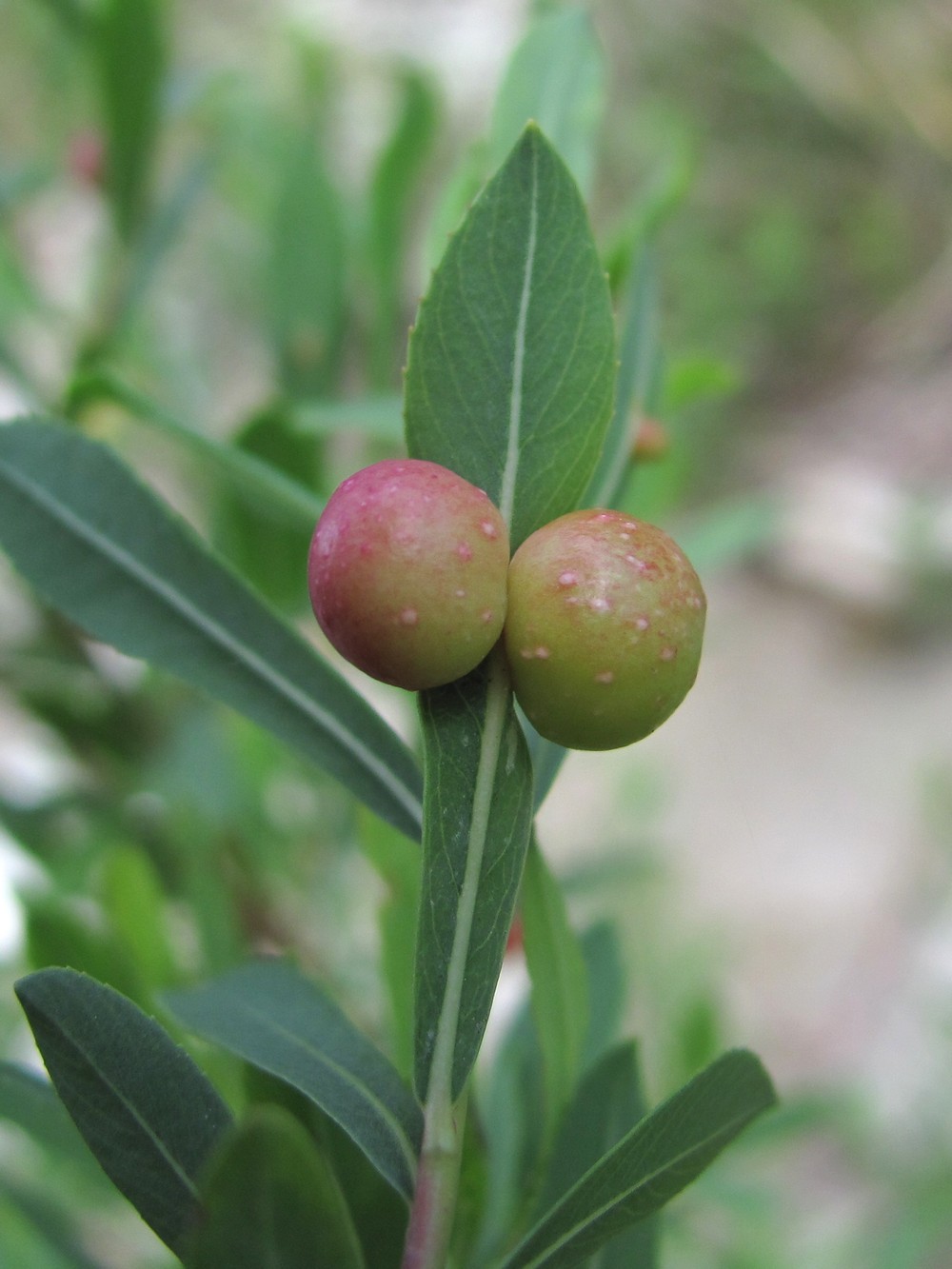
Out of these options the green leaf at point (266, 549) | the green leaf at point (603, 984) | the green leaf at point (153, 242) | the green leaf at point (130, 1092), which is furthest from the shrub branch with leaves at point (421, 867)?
the green leaf at point (153, 242)

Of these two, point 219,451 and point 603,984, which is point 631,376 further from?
point 603,984

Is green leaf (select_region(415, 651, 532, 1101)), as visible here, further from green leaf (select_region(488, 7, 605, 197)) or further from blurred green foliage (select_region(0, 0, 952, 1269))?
green leaf (select_region(488, 7, 605, 197))

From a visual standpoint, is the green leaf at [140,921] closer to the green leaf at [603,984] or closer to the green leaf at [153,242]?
the green leaf at [603,984]

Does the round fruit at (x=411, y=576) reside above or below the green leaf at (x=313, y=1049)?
above

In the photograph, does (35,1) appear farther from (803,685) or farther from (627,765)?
(803,685)

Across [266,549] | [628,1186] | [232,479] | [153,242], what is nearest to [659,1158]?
[628,1186]
